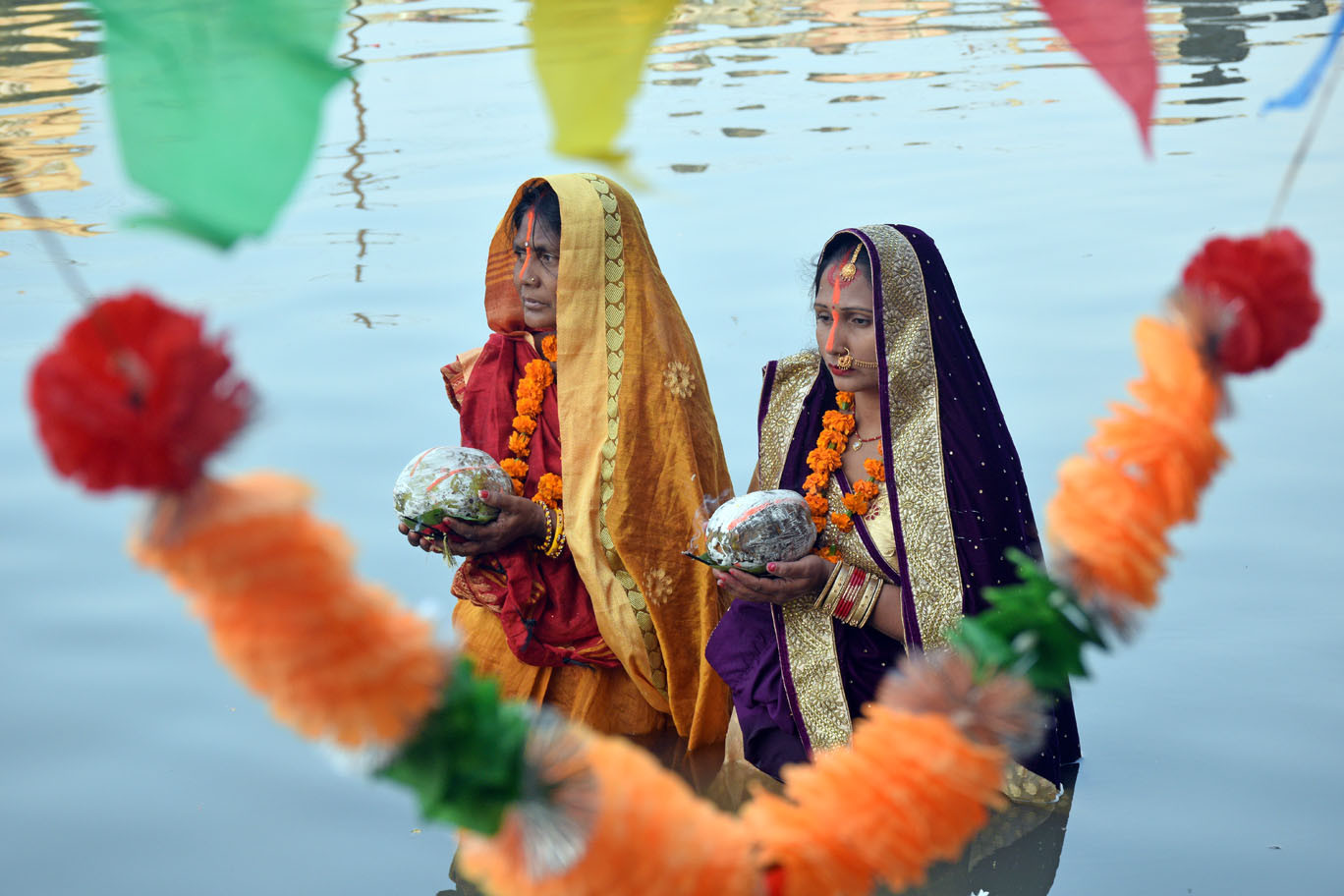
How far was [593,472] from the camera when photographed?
3.27 m

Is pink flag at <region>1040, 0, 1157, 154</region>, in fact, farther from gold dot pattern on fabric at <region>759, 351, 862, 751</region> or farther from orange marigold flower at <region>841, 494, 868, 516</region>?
gold dot pattern on fabric at <region>759, 351, 862, 751</region>

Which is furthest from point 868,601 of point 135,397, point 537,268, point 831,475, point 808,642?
point 135,397

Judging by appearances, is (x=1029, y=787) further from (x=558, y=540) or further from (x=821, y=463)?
(x=558, y=540)

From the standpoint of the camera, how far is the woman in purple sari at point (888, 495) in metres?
2.90

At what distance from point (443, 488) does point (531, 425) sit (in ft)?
1.38

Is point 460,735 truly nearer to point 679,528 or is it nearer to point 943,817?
point 943,817

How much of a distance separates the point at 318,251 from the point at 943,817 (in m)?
7.25

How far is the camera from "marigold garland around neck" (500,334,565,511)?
3.34 meters

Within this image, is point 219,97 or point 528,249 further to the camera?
point 528,249

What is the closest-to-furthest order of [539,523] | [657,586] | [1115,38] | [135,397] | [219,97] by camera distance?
[135,397] → [219,97] → [1115,38] → [539,523] → [657,586]

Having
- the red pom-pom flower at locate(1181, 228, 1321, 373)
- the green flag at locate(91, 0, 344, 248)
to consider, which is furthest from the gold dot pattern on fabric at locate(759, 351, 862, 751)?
the green flag at locate(91, 0, 344, 248)

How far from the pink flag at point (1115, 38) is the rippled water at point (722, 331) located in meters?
0.54

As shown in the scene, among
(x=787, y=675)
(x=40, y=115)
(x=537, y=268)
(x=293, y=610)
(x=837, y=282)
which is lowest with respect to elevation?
(x=40, y=115)

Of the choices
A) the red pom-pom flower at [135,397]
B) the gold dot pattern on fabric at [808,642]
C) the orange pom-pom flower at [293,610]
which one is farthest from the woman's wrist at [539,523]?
the red pom-pom flower at [135,397]
